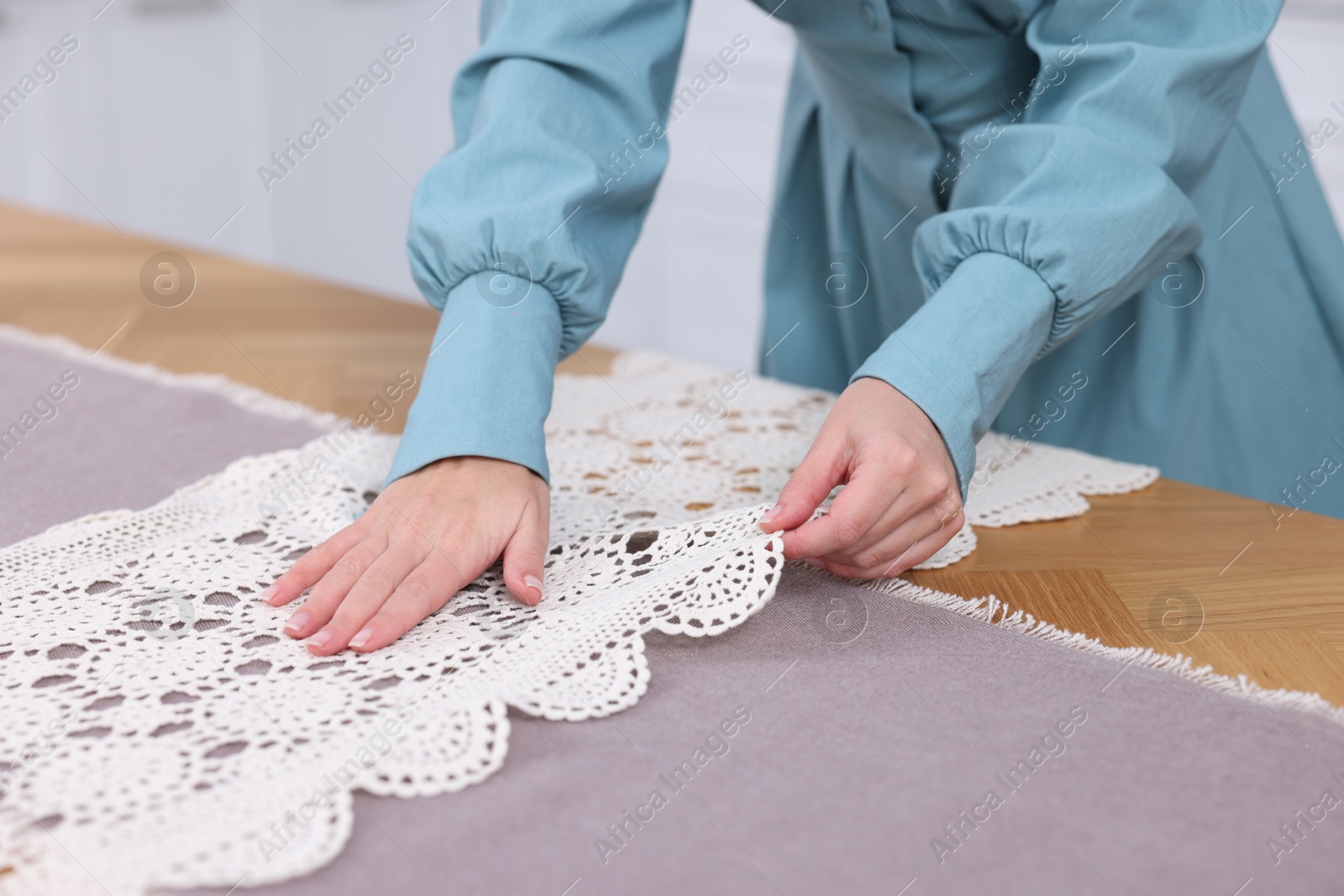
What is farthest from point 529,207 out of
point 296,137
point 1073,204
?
point 296,137

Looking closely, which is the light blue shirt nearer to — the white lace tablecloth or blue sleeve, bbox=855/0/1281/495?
blue sleeve, bbox=855/0/1281/495

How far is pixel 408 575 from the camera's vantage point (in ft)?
1.96

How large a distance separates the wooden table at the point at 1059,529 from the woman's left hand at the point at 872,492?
41 millimetres

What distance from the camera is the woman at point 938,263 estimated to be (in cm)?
63

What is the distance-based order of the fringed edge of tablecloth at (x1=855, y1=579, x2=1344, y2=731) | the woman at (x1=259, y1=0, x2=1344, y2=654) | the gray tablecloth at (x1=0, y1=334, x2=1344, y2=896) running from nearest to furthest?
the gray tablecloth at (x1=0, y1=334, x2=1344, y2=896), the fringed edge of tablecloth at (x1=855, y1=579, x2=1344, y2=731), the woman at (x1=259, y1=0, x2=1344, y2=654)

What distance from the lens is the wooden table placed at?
0.60m

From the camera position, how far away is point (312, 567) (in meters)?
0.60

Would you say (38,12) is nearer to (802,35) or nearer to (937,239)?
(802,35)

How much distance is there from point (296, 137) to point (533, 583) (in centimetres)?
339

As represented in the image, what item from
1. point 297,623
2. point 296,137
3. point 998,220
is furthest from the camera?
point 296,137

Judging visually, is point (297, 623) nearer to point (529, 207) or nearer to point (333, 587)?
point (333, 587)

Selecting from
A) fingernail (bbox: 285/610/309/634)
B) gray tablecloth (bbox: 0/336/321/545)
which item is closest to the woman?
fingernail (bbox: 285/610/309/634)

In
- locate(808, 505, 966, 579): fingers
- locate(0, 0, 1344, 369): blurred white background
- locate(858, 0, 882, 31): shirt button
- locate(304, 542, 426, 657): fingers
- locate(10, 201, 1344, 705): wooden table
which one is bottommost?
locate(0, 0, 1344, 369): blurred white background

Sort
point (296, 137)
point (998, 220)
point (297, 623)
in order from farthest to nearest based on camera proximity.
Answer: point (296, 137)
point (998, 220)
point (297, 623)
